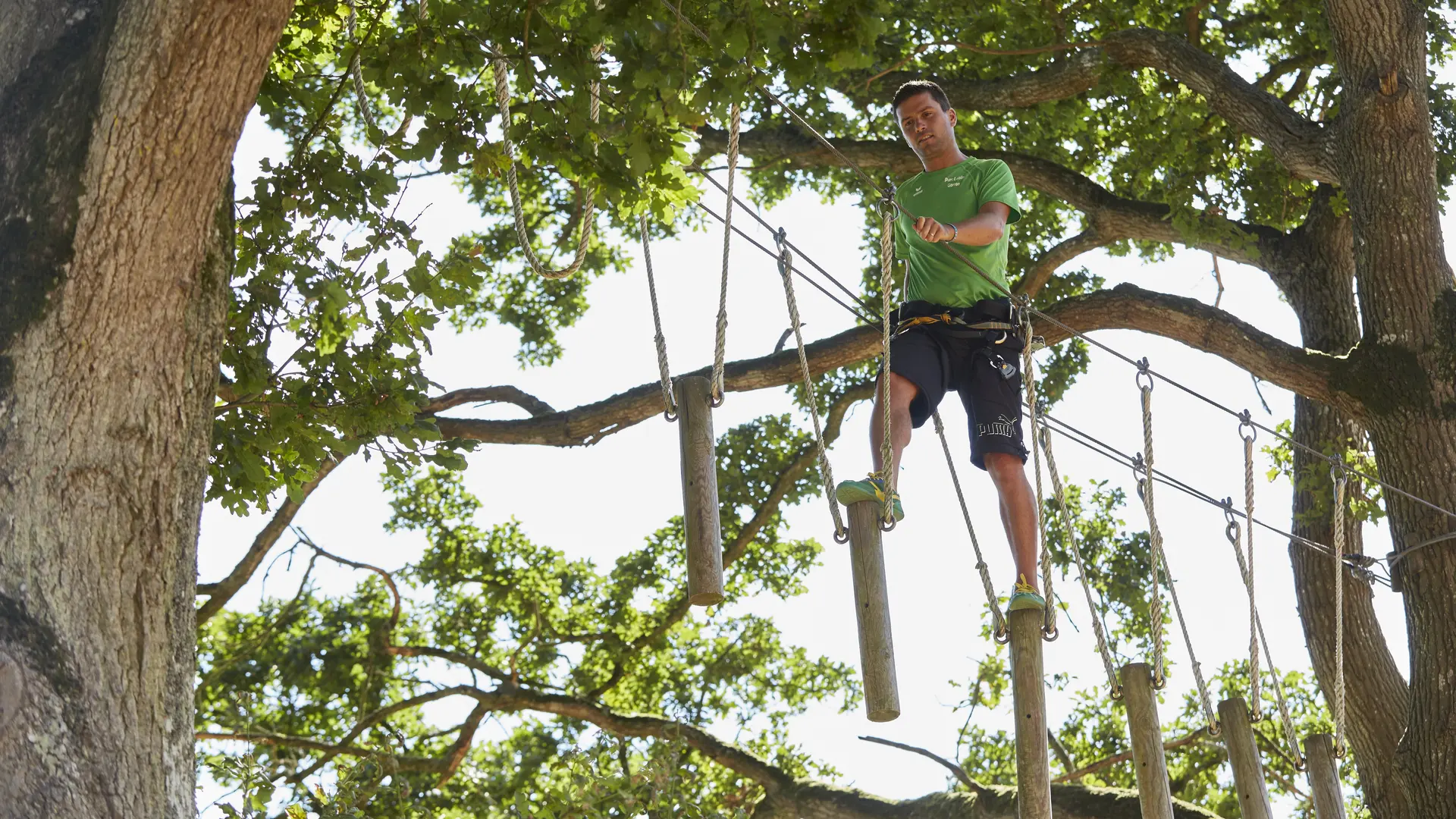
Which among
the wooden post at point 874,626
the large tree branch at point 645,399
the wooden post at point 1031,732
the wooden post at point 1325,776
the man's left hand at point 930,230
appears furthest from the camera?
the large tree branch at point 645,399

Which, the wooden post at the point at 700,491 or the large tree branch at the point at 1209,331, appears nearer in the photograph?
the wooden post at the point at 700,491

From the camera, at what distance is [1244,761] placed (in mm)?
4766

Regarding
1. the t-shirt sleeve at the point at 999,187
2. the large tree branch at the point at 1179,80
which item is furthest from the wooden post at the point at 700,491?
the large tree branch at the point at 1179,80

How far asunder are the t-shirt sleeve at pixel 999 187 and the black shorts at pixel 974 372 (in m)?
0.29

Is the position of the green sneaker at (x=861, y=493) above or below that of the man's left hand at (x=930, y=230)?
below

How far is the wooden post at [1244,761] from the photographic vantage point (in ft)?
15.4

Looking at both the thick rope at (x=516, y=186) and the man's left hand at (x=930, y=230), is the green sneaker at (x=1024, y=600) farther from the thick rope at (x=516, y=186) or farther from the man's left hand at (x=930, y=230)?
the thick rope at (x=516, y=186)

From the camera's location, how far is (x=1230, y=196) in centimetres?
743

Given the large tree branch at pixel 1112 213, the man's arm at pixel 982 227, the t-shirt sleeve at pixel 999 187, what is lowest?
the man's arm at pixel 982 227

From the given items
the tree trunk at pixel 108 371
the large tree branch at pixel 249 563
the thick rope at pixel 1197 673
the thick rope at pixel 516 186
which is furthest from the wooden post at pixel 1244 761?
the large tree branch at pixel 249 563

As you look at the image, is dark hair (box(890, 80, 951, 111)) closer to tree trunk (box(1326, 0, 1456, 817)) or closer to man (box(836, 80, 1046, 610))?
man (box(836, 80, 1046, 610))

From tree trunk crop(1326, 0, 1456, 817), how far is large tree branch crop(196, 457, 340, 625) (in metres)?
4.60

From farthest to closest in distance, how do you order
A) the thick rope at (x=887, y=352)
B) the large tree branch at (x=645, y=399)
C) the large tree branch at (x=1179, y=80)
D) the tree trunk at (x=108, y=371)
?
the large tree branch at (x=645, y=399)
the large tree branch at (x=1179, y=80)
the thick rope at (x=887, y=352)
the tree trunk at (x=108, y=371)

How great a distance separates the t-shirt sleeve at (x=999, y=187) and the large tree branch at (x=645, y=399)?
6.29 ft
